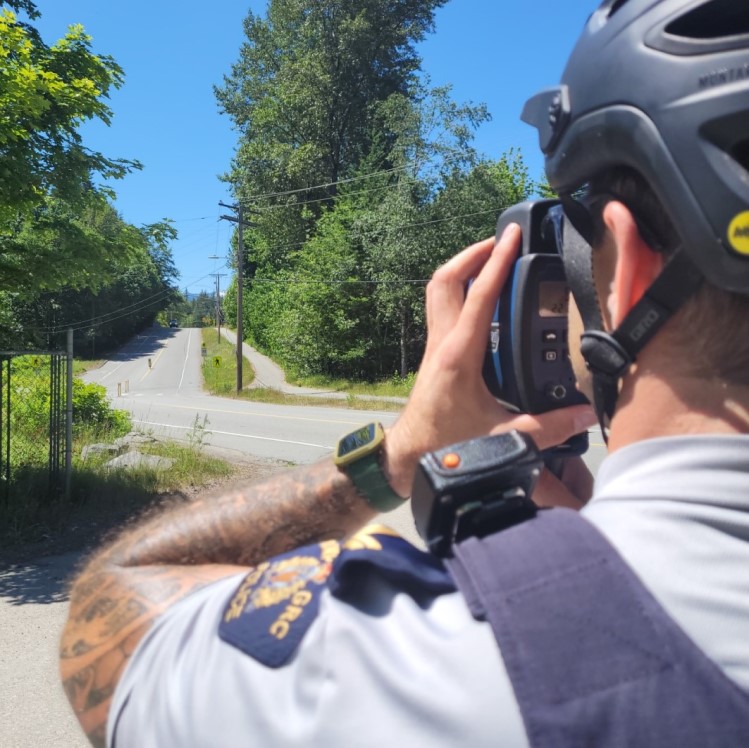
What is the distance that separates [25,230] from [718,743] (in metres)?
7.63

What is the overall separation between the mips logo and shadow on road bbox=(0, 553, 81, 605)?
504cm

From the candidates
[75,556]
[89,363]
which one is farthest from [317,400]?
[89,363]

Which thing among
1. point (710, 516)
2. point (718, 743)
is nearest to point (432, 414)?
point (710, 516)

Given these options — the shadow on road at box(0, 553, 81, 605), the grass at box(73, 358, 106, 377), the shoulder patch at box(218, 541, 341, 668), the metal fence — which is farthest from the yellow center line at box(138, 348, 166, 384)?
the shoulder patch at box(218, 541, 341, 668)

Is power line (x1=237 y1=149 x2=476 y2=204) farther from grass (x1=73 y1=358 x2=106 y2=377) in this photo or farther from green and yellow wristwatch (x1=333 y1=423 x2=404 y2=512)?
green and yellow wristwatch (x1=333 y1=423 x2=404 y2=512)

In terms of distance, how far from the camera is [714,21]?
87 cm

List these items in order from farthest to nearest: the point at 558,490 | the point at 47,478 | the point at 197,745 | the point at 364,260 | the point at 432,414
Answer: the point at 364,260
the point at 47,478
the point at 558,490
the point at 432,414
the point at 197,745

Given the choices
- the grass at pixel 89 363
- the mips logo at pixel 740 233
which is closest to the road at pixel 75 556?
the mips logo at pixel 740 233

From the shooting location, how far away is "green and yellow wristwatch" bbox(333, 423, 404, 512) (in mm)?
1179

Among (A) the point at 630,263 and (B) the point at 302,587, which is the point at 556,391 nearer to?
(A) the point at 630,263

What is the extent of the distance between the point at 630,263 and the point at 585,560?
40cm

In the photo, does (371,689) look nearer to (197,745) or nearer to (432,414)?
(197,745)

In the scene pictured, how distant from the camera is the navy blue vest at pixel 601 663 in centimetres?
61

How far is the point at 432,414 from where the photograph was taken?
1.15 meters
